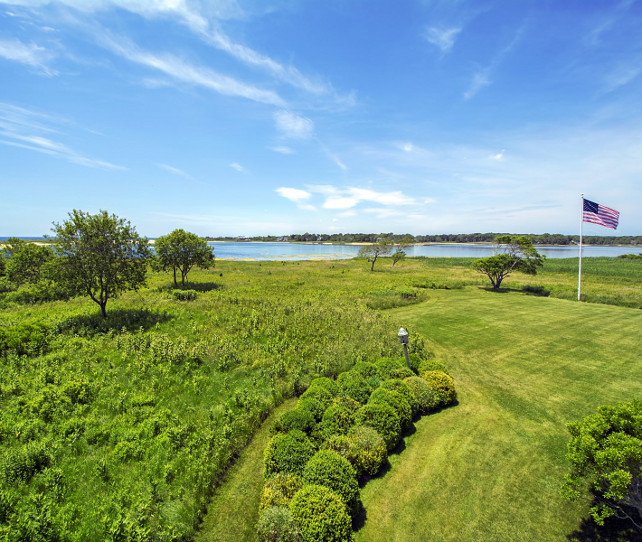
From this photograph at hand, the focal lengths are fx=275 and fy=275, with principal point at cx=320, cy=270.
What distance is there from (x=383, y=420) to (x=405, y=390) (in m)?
1.96

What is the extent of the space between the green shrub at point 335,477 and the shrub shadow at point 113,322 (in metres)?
14.2

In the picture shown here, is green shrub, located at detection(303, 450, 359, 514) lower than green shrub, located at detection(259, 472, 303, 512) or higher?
higher

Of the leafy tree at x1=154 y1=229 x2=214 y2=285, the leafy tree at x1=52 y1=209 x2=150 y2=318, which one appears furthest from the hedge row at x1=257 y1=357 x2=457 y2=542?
the leafy tree at x1=154 y1=229 x2=214 y2=285

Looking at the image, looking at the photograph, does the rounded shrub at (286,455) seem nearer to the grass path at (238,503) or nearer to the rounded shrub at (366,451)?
the grass path at (238,503)

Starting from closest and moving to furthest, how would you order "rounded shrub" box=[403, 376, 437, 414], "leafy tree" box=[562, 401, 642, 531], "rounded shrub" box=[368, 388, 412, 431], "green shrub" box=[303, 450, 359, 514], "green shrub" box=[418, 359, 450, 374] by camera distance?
"leafy tree" box=[562, 401, 642, 531] → "green shrub" box=[303, 450, 359, 514] → "rounded shrub" box=[368, 388, 412, 431] → "rounded shrub" box=[403, 376, 437, 414] → "green shrub" box=[418, 359, 450, 374]

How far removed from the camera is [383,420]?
26.3 feet

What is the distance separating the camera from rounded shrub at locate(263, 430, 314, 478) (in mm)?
6727

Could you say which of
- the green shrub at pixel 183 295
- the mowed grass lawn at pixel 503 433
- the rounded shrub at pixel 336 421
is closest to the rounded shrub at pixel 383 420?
the rounded shrub at pixel 336 421

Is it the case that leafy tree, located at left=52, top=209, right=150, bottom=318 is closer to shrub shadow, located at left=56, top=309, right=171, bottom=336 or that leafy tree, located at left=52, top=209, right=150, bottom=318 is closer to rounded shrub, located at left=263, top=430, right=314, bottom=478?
shrub shadow, located at left=56, top=309, right=171, bottom=336

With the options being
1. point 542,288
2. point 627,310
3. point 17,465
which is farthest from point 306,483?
point 542,288

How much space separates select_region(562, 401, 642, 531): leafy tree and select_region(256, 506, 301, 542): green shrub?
5130mm

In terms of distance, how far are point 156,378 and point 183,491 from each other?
5918 mm

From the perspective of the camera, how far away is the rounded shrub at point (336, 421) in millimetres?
7869

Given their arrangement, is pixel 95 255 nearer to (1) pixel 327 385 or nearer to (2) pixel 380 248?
(1) pixel 327 385
